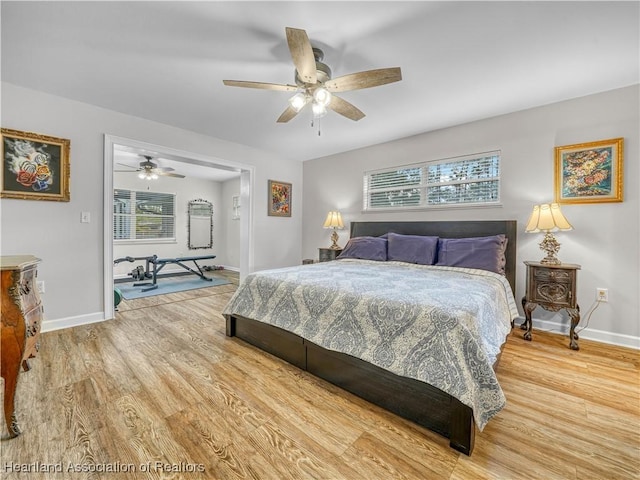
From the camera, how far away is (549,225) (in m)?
2.61

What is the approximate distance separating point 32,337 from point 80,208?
1.95 meters

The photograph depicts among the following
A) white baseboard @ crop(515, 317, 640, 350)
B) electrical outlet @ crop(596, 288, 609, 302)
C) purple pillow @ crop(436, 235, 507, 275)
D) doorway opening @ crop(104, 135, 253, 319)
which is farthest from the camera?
doorway opening @ crop(104, 135, 253, 319)

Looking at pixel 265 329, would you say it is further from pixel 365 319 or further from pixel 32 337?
pixel 32 337

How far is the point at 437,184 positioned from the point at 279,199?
2.74m

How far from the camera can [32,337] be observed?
1.60m

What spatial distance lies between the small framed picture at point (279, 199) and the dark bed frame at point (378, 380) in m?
2.65

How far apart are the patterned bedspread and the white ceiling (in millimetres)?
1814

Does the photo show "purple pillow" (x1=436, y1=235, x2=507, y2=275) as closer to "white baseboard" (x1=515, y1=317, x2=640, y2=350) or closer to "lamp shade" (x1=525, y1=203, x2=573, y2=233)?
"lamp shade" (x1=525, y1=203, x2=573, y2=233)

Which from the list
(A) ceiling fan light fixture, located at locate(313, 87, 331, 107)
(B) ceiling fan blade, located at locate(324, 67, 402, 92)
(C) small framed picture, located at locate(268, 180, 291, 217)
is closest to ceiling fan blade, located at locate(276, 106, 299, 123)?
(A) ceiling fan light fixture, located at locate(313, 87, 331, 107)

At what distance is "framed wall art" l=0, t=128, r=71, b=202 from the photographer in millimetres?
2615

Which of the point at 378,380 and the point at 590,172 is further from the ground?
the point at 590,172

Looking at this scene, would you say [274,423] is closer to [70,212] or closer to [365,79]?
[365,79]

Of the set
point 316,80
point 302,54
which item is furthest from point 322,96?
point 302,54

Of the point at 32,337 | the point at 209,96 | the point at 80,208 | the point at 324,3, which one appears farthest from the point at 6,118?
the point at 324,3
